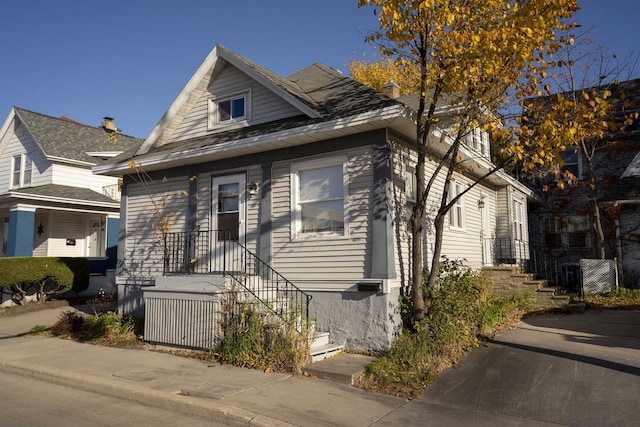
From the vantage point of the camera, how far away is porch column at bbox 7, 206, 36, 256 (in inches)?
678

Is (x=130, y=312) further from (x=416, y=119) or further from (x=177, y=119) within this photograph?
(x=416, y=119)

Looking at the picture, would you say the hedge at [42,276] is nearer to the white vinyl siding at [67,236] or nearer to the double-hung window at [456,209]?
the white vinyl siding at [67,236]

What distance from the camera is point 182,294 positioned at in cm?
923

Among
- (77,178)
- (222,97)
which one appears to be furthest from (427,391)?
(77,178)

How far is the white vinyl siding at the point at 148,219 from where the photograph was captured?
11844mm

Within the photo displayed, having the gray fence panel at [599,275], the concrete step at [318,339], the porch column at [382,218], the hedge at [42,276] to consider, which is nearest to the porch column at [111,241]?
the hedge at [42,276]

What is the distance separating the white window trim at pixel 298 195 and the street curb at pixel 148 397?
4244mm

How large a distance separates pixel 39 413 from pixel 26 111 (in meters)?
20.4

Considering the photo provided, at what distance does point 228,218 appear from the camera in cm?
1100

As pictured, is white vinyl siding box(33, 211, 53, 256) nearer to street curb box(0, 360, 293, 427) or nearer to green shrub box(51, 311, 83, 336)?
green shrub box(51, 311, 83, 336)

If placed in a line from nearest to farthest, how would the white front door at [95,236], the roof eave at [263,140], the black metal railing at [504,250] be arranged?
the roof eave at [263,140], the black metal railing at [504,250], the white front door at [95,236]

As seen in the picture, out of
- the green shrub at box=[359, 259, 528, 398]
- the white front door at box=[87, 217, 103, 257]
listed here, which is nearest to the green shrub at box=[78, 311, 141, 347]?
the green shrub at box=[359, 259, 528, 398]

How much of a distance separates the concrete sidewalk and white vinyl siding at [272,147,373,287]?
→ 8.01 feet

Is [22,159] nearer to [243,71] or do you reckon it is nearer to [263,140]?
[243,71]
